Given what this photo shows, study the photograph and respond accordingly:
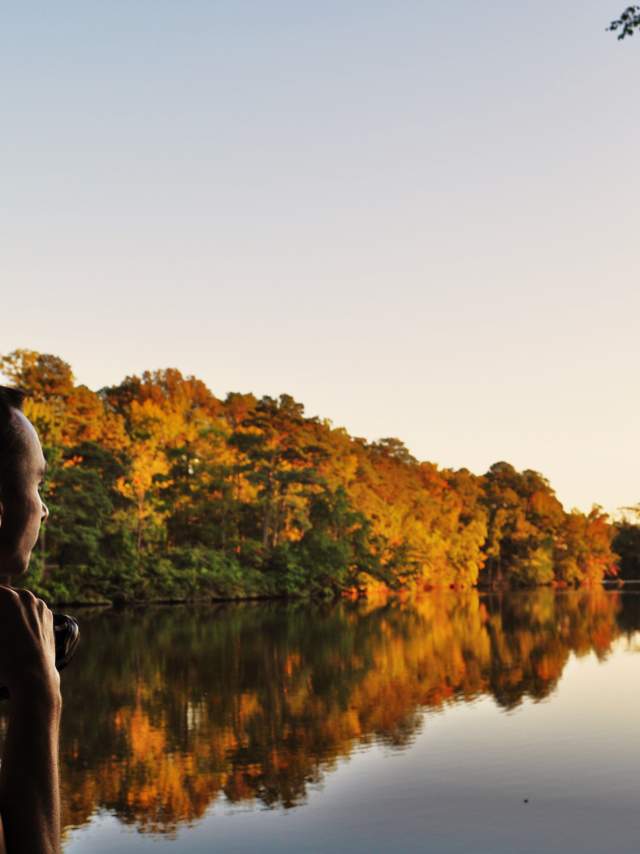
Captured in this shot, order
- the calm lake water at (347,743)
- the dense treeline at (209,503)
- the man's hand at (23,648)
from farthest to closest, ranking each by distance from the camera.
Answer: the dense treeline at (209,503) < the calm lake water at (347,743) < the man's hand at (23,648)

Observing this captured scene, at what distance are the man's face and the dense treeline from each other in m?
Answer: 27.5

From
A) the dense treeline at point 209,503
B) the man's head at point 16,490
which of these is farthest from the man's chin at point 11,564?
the dense treeline at point 209,503

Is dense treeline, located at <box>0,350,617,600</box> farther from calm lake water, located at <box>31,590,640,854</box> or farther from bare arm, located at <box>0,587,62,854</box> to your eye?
bare arm, located at <box>0,587,62,854</box>

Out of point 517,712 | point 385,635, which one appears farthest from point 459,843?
point 385,635

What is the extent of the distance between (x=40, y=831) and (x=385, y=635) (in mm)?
25160

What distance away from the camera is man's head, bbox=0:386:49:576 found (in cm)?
83

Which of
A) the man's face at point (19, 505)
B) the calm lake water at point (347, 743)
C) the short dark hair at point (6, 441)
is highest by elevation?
the short dark hair at point (6, 441)

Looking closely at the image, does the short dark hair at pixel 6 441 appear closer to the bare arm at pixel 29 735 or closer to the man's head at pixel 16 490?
the man's head at pixel 16 490

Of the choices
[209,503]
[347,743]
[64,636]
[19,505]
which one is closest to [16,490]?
[19,505]

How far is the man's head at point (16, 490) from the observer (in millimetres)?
825

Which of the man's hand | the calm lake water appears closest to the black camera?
the man's hand

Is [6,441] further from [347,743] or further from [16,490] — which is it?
[347,743]

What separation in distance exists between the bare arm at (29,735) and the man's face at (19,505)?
6 cm

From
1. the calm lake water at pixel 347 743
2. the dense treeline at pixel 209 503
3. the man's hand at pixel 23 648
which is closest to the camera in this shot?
the man's hand at pixel 23 648
